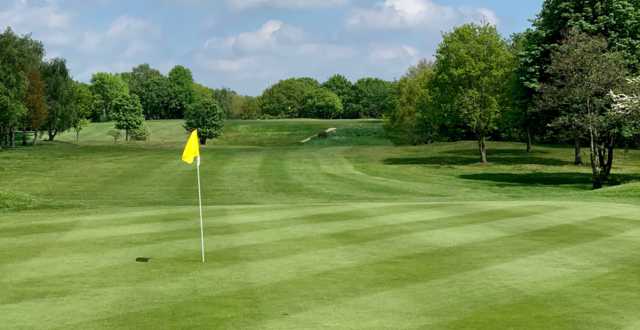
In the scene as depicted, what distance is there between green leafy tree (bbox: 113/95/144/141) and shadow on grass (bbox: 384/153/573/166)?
70.8 m

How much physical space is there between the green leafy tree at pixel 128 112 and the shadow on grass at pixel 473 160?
2789 inches

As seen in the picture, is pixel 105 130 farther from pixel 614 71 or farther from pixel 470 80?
pixel 614 71

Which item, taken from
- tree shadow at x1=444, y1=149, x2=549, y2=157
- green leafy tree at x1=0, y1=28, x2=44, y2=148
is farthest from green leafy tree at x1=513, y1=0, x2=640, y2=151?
green leafy tree at x1=0, y1=28, x2=44, y2=148

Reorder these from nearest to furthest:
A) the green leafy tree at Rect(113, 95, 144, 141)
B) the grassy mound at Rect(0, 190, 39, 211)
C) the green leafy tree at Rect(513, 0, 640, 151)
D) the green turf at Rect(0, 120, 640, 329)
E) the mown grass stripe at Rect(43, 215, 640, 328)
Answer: the green turf at Rect(0, 120, 640, 329)
the mown grass stripe at Rect(43, 215, 640, 328)
the grassy mound at Rect(0, 190, 39, 211)
the green leafy tree at Rect(513, 0, 640, 151)
the green leafy tree at Rect(113, 95, 144, 141)

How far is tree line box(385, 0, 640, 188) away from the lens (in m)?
40.8

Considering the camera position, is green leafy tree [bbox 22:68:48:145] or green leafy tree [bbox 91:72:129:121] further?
green leafy tree [bbox 91:72:129:121]

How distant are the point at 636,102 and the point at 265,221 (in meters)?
26.1

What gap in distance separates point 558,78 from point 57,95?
75.8 metres

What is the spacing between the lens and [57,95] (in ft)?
316


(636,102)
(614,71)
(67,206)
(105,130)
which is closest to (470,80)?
(614,71)

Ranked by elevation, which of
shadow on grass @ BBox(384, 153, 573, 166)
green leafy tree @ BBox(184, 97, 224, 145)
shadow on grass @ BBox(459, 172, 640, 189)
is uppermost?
green leafy tree @ BBox(184, 97, 224, 145)

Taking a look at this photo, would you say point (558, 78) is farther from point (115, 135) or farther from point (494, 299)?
point (115, 135)

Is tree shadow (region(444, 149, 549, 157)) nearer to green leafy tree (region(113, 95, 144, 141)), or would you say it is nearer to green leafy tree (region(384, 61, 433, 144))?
green leafy tree (region(384, 61, 433, 144))

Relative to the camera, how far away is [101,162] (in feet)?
194
